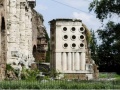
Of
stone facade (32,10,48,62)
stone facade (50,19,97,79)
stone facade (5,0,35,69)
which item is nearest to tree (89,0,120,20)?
stone facade (5,0,35,69)

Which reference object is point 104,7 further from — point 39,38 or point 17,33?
point 39,38

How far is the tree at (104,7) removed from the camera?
2769 cm

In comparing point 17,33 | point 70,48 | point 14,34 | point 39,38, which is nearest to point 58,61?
Result: point 70,48

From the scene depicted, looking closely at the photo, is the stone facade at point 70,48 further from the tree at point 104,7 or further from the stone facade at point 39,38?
the tree at point 104,7

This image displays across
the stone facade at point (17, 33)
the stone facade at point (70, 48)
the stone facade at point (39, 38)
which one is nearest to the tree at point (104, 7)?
the stone facade at point (17, 33)

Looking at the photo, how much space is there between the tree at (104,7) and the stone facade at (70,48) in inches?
440

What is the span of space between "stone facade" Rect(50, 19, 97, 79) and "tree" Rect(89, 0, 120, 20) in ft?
36.7

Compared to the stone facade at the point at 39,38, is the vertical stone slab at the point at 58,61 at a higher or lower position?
lower

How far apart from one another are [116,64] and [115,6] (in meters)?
30.4

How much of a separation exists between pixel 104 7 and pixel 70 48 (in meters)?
12.7

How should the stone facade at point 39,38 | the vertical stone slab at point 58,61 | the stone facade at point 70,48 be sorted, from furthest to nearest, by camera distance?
the stone facade at point 39,38
the stone facade at point 70,48
the vertical stone slab at point 58,61

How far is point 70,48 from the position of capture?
4034cm

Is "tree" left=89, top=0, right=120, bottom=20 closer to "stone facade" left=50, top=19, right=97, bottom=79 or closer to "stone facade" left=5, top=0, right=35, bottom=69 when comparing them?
"stone facade" left=5, top=0, right=35, bottom=69

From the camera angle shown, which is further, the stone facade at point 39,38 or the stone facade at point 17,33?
the stone facade at point 39,38
